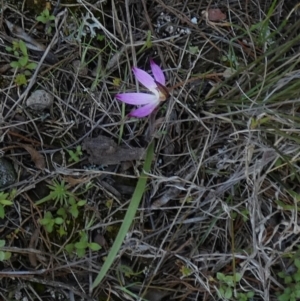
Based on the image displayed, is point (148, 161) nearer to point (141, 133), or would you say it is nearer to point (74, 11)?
point (141, 133)

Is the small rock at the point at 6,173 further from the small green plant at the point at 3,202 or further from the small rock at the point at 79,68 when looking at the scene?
the small rock at the point at 79,68

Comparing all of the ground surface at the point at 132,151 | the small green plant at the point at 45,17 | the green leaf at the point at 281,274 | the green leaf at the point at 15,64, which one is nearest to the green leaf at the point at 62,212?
the ground surface at the point at 132,151

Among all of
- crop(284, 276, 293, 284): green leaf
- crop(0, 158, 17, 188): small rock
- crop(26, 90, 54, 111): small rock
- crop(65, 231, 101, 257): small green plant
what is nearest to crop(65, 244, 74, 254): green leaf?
crop(65, 231, 101, 257): small green plant

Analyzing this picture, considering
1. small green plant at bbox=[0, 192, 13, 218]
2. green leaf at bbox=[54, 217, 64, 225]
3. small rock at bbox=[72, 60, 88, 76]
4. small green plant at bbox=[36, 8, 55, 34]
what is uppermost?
small green plant at bbox=[36, 8, 55, 34]

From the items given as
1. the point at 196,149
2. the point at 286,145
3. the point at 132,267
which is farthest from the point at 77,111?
the point at 286,145

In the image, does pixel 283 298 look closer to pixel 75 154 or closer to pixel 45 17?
pixel 75 154

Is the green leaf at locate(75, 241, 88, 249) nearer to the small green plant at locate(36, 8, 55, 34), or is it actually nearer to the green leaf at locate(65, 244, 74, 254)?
the green leaf at locate(65, 244, 74, 254)

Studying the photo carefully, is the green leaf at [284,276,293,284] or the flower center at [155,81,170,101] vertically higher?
the flower center at [155,81,170,101]

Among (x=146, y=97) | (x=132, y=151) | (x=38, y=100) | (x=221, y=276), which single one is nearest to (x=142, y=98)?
(x=146, y=97)
